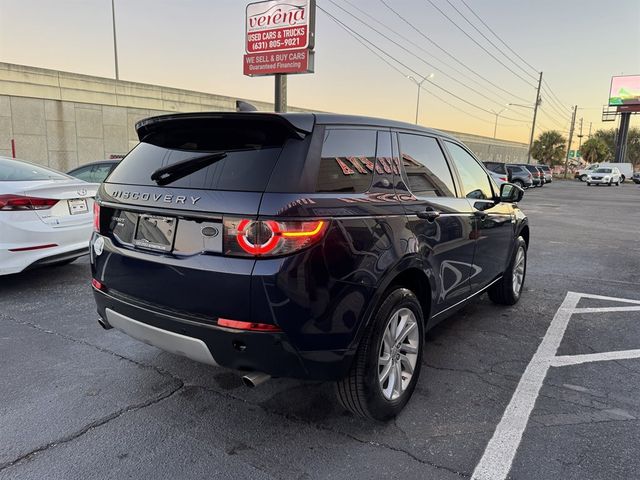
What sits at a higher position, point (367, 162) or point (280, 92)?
point (280, 92)

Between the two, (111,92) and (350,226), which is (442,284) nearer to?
(350,226)

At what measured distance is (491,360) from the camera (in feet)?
12.4

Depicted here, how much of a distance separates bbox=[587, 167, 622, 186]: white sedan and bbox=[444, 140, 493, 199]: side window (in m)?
44.0

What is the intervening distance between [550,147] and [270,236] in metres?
70.3

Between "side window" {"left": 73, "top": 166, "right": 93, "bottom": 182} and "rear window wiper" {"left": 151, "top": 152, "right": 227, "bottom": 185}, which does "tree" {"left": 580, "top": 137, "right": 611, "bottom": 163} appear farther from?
"rear window wiper" {"left": 151, "top": 152, "right": 227, "bottom": 185}

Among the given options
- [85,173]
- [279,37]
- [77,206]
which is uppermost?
[279,37]

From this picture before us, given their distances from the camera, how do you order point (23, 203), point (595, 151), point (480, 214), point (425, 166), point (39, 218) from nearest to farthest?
point (425, 166)
point (480, 214)
point (23, 203)
point (39, 218)
point (595, 151)

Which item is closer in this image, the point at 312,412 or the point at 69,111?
the point at 312,412

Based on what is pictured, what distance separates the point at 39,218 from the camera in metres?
4.94

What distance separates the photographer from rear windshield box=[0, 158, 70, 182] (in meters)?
5.17

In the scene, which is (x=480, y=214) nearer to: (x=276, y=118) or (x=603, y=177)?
(x=276, y=118)

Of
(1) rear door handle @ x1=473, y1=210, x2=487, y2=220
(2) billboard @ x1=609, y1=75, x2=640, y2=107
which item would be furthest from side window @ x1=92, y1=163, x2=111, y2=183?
(2) billboard @ x1=609, y1=75, x2=640, y2=107

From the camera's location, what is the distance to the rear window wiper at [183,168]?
8.35ft

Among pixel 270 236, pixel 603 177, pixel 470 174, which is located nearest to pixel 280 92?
pixel 470 174
